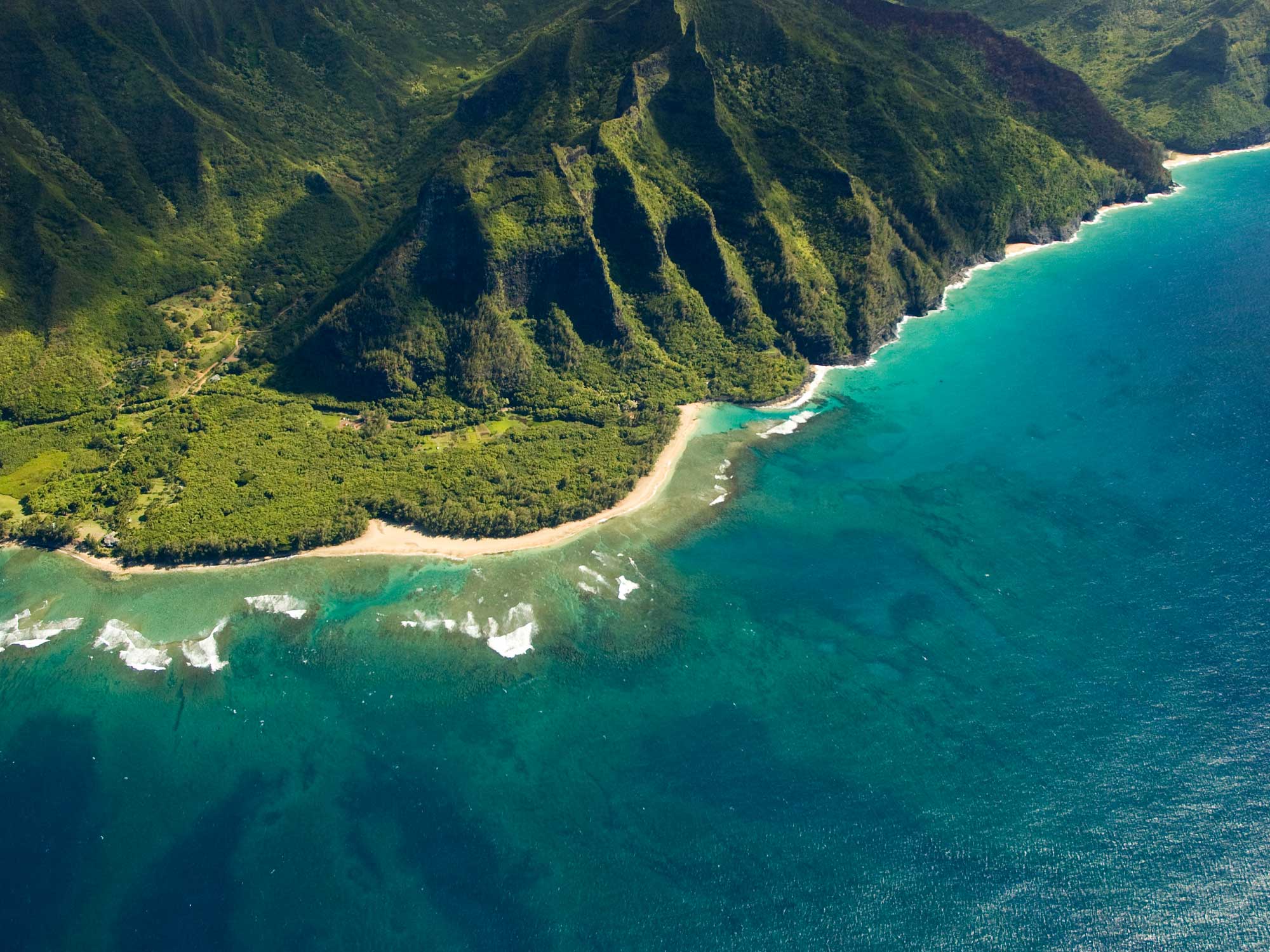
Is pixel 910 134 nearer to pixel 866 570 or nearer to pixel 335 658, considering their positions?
pixel 866 570

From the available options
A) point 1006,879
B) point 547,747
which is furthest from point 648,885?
point 1006,879

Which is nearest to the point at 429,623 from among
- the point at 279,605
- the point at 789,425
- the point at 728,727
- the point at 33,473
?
the point at 279,605

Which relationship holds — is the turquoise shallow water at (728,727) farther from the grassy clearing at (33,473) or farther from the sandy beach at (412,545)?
the grassy clearing at (33,473)

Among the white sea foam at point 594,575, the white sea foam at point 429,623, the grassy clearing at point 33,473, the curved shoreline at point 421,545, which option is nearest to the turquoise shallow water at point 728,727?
the white sea foam at point 429,623

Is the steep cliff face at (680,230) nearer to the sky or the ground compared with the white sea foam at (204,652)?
nearer to the sky

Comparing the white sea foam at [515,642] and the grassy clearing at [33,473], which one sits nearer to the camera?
the white sea foam at [515,642]

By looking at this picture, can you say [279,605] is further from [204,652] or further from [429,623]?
[429,623]
